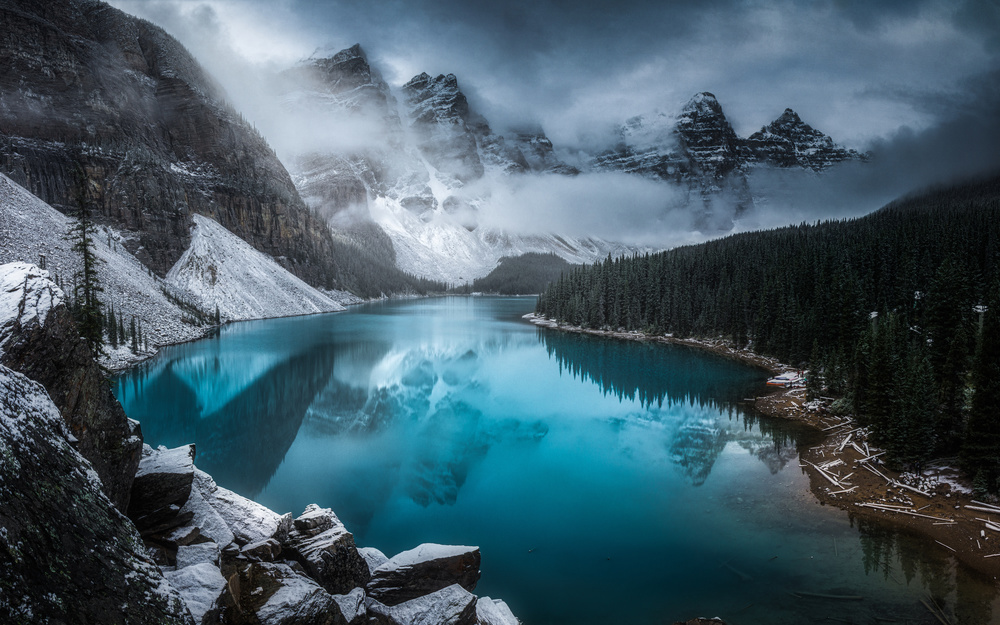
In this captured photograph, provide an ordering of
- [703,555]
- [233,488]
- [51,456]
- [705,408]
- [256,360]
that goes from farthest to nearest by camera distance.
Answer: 1. [256,360]
2. [705,408]
3. [233,488]
4. [703,555]
5. [51,456]

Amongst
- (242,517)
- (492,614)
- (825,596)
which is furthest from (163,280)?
(825,596)

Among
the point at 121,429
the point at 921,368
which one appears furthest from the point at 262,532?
the point at 921,368

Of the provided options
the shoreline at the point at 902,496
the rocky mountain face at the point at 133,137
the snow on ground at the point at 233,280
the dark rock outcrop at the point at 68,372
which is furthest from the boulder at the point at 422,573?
the snow on ground at the point at 233,280

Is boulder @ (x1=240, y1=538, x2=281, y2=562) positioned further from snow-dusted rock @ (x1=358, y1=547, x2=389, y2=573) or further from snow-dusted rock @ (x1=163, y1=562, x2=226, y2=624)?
snow-dusted rock @ (x1=358, y1=547, x2=389, y2=573)

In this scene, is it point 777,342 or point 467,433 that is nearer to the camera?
point 467,433

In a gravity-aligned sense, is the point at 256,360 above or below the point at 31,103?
below

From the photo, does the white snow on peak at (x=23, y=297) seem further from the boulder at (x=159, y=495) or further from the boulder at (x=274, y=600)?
the boulder at (x=274, y=600)

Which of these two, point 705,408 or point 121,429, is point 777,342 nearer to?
point 705,408

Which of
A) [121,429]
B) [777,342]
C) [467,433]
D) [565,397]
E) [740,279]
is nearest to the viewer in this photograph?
[121,429]
